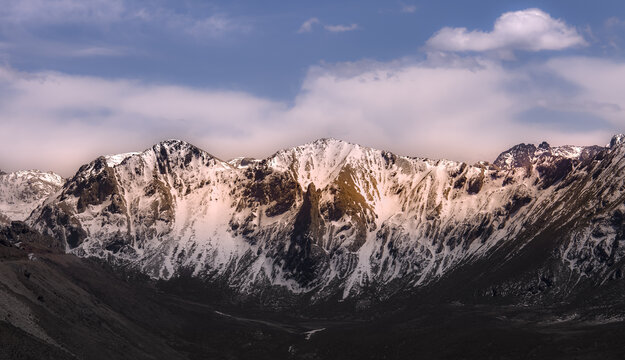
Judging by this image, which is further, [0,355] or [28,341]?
[28,341]

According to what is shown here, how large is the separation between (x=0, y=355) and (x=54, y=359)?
62.3 feet

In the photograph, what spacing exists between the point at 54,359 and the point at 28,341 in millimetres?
7586

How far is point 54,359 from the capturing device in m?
192

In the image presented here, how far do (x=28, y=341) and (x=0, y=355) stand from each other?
1650cm

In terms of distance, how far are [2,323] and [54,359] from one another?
15.2 meters

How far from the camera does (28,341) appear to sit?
191 metres

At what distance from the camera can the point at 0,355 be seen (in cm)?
17450

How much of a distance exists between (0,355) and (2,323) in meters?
17.7

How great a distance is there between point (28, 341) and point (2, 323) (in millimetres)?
7576

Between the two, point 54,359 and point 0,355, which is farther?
point 54,359

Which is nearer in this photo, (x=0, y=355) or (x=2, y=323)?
(x=0, y=355)
